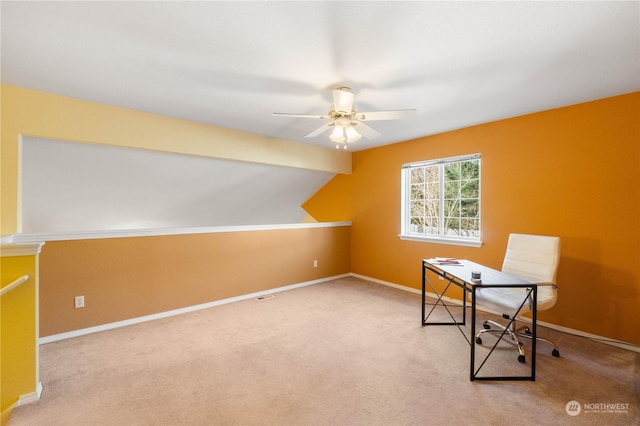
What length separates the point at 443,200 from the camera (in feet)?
13.6

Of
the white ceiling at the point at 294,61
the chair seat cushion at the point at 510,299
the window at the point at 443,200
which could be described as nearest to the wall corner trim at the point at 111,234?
the white ceiling at the point at 294,61

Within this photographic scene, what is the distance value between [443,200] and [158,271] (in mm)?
3947

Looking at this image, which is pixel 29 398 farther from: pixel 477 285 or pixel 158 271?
pixel 477 285

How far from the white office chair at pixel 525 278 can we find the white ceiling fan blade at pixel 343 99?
6.88 feet

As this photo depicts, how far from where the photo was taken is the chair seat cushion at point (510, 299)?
2.35 meters

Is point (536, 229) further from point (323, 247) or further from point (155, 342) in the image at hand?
point (155, 342)

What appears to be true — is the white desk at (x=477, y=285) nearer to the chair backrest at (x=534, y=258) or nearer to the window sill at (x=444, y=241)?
the chair backrest at (x=534, y=258)

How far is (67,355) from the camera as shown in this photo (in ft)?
8.11

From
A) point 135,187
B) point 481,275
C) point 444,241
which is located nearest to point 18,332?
point 135,187

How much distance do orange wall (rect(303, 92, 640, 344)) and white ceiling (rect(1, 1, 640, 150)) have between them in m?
0.33

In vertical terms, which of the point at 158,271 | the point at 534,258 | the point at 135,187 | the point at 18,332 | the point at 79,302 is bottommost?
the point at 79,302

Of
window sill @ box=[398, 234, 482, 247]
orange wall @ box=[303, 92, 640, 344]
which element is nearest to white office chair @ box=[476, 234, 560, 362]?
orange wall @ box=[303, 92, 640, 344]

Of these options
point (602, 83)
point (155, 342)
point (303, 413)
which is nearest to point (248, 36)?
point (303, 413)

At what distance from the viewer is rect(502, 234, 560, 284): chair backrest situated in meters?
2.58
